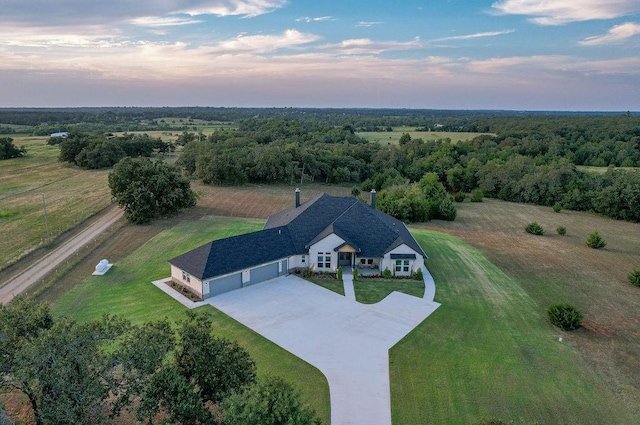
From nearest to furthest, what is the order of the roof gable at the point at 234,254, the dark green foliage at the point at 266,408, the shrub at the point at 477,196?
the dark green foliage at the point at 266,408
the roof gable at the point at 234,254
the shrub at the point at 477,196

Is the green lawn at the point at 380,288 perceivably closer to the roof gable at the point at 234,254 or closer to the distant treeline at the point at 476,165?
the roof gable at the point at 234,254

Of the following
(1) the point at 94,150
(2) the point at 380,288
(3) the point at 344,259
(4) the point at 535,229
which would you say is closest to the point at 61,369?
(2) the point at 380,288

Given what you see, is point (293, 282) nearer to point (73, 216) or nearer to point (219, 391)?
point (219, 391)

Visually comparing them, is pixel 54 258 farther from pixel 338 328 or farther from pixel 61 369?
pixel 61 369

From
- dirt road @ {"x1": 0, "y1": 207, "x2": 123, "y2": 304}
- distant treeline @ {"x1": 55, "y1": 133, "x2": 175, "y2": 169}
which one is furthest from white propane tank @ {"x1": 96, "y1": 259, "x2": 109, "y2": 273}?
distant treeline @ {"x1": 55, "y1": 133, "x2": 175, "y2": 169}

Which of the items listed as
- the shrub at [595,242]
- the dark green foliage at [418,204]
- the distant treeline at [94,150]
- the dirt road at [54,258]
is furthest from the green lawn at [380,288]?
the distant treeline at [94,150]

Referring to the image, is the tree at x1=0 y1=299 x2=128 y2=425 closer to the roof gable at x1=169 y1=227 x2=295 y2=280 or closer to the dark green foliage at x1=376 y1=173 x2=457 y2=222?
the roof gable at x1=169 y1=227 x2=295 y2=280

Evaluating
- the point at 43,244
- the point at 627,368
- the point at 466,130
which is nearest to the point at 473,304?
the point at 627,368
